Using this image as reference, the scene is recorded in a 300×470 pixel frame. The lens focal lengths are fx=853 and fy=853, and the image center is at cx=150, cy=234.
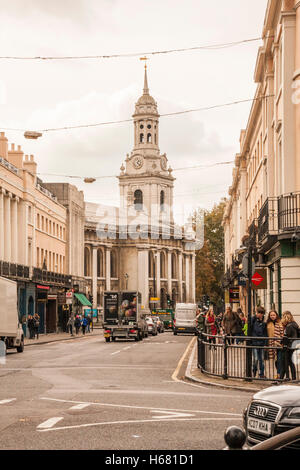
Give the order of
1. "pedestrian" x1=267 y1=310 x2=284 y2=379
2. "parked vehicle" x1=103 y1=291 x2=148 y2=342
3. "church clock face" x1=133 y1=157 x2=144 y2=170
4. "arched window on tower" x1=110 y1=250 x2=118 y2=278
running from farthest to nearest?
"church clock face" x1=133 y1=157 x2=144 y2=170
"arched window on tower" x1=110 y1=250 x2=118 y2=278
"parked vehicle" x1=103 y1=291 x2=148 y2=342
"pedestrian" x1=267 y1=310 x2=284 y2=379

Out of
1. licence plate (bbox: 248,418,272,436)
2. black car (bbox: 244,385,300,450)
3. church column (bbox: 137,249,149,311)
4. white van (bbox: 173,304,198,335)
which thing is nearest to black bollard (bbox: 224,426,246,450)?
black car (bbox: 244,385,300,450)

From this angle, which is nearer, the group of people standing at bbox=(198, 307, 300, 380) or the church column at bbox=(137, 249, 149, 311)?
the group of people standing at bbox=(198, 307, 300, 380)

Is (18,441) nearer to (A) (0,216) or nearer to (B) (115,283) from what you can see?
(A) (0,216)

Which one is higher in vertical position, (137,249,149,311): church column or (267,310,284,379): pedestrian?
(137,249,149,311): church column

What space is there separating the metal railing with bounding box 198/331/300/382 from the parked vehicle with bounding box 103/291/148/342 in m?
30.1

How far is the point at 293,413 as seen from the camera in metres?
7.72

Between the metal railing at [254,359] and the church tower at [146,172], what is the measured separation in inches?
5088

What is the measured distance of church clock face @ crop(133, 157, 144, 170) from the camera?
6058 inches

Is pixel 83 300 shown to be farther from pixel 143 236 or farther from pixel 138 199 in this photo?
pixel 138 199

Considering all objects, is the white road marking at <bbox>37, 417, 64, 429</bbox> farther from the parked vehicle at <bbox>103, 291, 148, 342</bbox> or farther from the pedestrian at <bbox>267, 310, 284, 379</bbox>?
the parked vehicle at <bbox>103, 291, 148, 342</bbox>

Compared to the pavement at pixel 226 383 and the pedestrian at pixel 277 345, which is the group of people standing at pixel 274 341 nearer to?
the pedestrian at pixel 277 345

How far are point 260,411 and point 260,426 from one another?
0.15 meters
